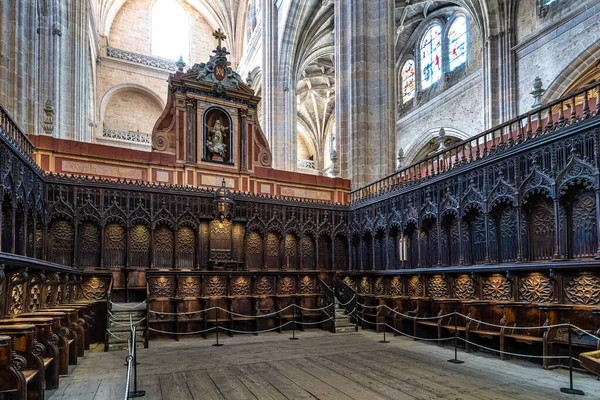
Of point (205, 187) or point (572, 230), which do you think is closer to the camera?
point (572, 230)

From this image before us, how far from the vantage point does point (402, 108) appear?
29.8m

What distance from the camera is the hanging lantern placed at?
12.3 meters

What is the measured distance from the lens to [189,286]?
435 inches

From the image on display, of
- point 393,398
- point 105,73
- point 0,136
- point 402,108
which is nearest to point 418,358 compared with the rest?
point 393,398

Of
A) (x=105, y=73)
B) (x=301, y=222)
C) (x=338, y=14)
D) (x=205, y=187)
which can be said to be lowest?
(x=301, y=222)

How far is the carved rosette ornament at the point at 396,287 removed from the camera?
1155 centimetres

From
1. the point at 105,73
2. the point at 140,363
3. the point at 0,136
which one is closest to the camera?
the point at 0,136

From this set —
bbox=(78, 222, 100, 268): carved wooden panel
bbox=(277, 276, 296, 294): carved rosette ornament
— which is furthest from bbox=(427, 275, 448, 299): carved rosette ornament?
bbox=(78, 222, 100, 268): carved wooden panel

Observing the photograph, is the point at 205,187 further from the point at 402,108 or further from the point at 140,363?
A: the point at 402,108

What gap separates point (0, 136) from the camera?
677 centimetres

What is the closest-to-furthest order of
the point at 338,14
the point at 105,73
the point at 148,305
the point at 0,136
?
the point at 0,136, the point at 148,305, the point at 338,14, the point at 105,73

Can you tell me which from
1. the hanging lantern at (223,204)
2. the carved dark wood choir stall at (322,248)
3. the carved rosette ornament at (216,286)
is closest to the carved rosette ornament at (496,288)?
the carved dark wood choir stall at (322,248)

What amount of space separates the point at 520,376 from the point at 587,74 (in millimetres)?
16070

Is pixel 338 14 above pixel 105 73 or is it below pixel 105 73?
below
